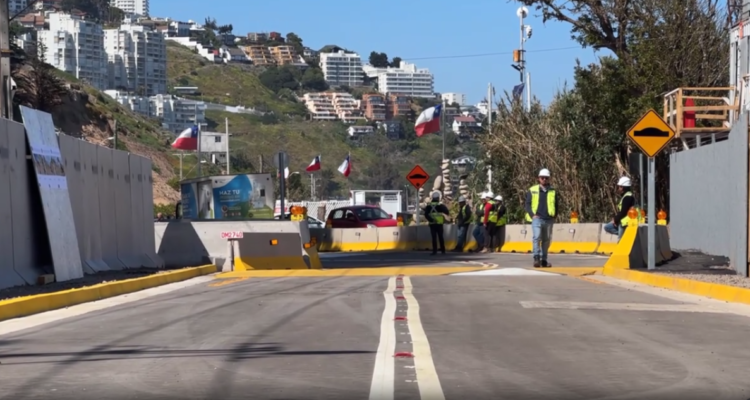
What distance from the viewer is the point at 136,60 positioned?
184 meters

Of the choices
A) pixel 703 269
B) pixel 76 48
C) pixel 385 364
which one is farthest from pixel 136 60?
pixel 385 364

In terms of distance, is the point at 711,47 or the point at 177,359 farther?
the point at 711,47

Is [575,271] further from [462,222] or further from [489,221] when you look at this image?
[462,222]

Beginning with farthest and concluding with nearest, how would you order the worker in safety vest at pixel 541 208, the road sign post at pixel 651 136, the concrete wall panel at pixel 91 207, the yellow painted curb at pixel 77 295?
the worker in safety vest at pixel 541 208, the concrete wall panel at pixel 91 207, the road sign post at pixel 651 136, the yellow painted curb at pixel 77 295

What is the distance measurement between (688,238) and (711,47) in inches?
503

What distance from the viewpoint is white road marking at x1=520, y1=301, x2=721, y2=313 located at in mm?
13203

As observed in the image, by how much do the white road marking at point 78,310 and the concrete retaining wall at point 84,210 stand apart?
1.47 m

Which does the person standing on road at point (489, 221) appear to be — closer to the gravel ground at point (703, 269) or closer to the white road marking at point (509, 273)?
the gravel ground at point (703, 269)

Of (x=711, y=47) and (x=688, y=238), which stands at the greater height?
(x=711, y=47)

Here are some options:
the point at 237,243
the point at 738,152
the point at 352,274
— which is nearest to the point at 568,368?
the point at 738,152

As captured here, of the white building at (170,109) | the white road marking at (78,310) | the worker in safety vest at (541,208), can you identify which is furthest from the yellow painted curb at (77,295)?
the white building at (170,109)

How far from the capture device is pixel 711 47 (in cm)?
3675

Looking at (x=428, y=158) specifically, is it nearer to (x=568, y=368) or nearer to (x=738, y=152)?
(x=738, y=152)

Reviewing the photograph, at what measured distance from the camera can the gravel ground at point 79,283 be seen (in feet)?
49.4
